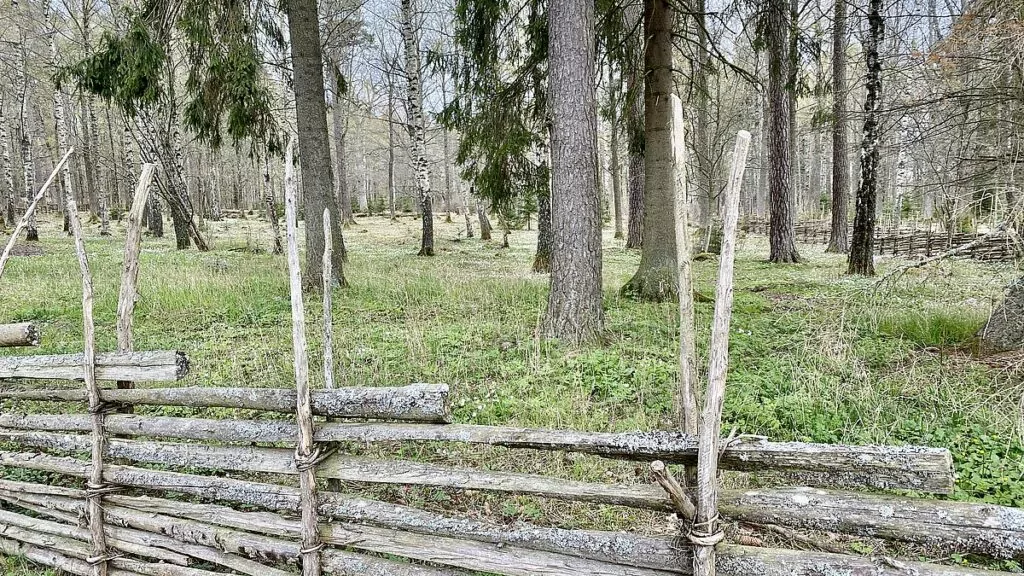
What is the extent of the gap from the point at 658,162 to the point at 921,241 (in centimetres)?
1312

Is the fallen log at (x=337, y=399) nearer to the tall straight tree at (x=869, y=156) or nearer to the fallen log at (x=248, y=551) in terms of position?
the fallen log at (x=248, y=551)

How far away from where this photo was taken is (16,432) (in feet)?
10.5

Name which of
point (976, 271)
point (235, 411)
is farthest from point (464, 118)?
point (976, 271)

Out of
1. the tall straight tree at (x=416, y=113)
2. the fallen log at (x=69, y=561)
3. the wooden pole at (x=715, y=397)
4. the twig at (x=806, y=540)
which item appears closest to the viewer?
the wooden pole at (x=715, y=397)

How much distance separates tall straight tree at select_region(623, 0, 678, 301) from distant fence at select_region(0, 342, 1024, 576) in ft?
→ 16.7

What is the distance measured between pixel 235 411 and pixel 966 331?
6.22 metres

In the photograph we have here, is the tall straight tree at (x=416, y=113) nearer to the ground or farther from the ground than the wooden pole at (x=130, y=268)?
farther from the ground

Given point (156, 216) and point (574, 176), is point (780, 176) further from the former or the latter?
point (156, 216)

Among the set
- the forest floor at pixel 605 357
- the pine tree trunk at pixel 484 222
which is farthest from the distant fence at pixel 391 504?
the pine tree trunk at pixel 484 222

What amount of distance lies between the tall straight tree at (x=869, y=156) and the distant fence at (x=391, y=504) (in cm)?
747

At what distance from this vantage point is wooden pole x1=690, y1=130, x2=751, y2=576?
5.37 ft

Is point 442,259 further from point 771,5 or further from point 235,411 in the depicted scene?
point 235,411

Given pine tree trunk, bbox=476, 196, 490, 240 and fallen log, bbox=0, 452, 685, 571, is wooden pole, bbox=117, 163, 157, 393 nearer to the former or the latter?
fallen log, bbox=0, 452, 685, 571

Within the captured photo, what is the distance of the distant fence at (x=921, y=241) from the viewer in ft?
12.6
